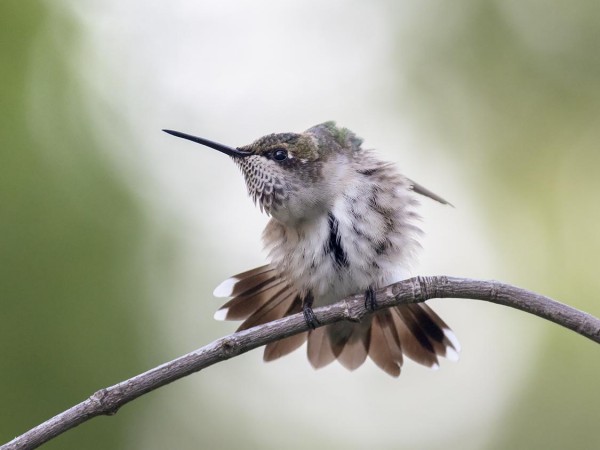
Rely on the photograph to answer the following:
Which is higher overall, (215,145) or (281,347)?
(215,145)

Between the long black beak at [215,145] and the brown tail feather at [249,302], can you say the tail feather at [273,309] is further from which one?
the long black beak at [215,145]

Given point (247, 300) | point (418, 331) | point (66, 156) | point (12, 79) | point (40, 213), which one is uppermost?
point (12, 79)

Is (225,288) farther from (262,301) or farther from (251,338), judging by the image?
(251,338)

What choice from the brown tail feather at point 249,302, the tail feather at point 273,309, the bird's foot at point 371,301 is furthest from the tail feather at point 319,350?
the bird's foot at point 371,301

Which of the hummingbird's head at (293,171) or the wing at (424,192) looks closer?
the hummingbird's head at (293,171)

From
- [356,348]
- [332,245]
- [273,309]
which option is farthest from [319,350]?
[332,245]

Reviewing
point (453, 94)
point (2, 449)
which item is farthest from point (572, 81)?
point (2, 449)

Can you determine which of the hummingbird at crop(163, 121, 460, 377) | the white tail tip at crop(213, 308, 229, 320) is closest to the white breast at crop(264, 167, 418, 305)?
the hummingbird at crop(163, 121, 460, 377)

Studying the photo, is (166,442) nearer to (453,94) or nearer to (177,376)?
(177,376)
